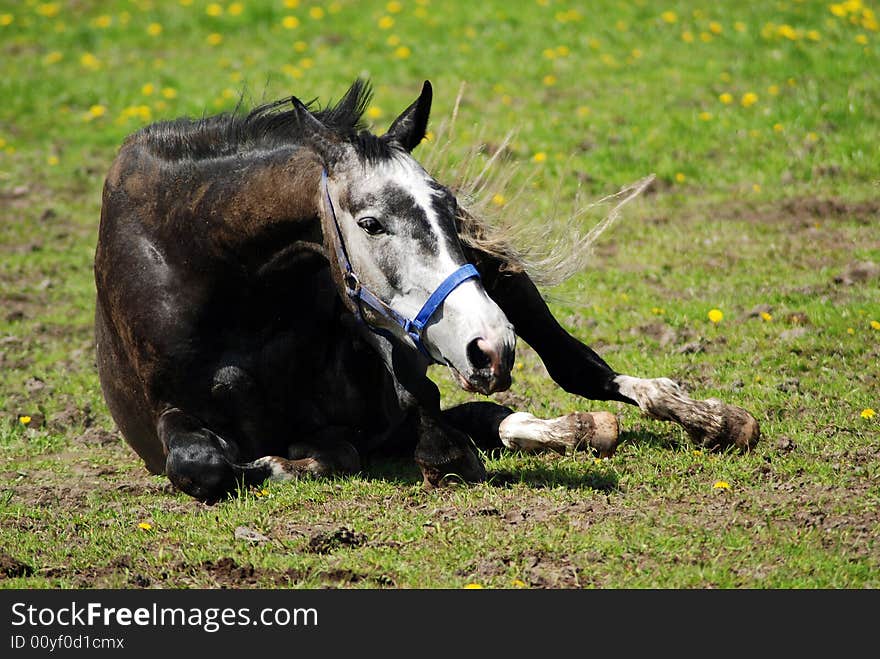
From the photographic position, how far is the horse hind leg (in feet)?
17.7

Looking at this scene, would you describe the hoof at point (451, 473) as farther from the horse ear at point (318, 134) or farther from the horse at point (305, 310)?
the horse ear at point (318, 134)

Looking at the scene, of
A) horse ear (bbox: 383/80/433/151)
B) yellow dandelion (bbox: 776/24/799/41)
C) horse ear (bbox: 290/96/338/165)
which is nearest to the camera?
horse ear (bbox: 290/96/338/165)

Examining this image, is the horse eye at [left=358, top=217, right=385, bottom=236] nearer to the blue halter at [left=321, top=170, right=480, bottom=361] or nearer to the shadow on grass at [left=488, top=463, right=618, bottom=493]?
the blue halter at [left=321, top=170, right=480, bottom=361]

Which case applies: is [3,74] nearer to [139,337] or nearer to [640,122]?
[640,122]

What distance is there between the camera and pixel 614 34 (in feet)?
42.7

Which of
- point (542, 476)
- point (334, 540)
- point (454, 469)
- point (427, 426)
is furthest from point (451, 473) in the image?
point (334, 540)

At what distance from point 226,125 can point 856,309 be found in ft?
13.5

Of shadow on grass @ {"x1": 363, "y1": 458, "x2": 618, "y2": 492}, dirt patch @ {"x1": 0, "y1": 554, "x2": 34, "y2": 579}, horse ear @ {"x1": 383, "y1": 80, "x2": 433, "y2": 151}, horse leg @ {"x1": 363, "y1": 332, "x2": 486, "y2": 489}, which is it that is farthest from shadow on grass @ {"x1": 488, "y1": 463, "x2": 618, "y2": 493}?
dirt patch @ {"x1": 0, "y1": 554, "x2": 34, "y2": 579}

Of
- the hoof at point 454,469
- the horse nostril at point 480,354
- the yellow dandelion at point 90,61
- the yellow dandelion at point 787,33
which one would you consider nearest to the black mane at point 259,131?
the horse nostril at point 480,354

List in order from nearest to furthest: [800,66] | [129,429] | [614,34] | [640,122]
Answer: [129,429] < [640,122] < [800,66] < [614,34]

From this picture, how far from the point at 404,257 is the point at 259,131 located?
44.6 inches

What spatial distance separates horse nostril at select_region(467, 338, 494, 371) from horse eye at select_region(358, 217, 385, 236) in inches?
23.0

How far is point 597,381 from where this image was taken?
5.93m

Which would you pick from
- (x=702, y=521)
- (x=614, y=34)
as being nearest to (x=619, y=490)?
(x=702, y=521)
